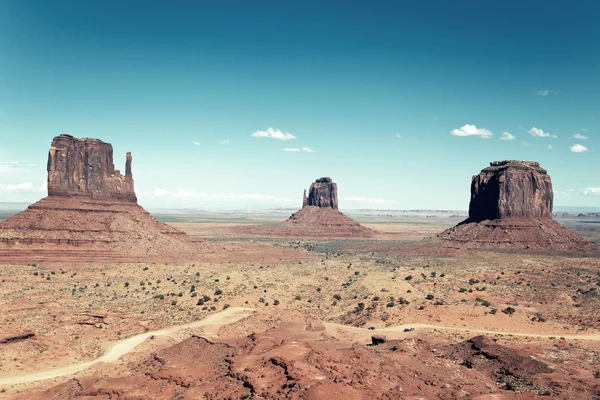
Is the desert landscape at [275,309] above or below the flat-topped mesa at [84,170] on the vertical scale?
below

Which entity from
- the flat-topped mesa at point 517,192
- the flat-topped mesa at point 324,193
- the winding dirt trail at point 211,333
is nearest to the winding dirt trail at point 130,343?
the winding dirt trail at point 211,333

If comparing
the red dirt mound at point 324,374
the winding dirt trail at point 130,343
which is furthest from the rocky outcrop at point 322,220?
the red dirt mound at point 324,374

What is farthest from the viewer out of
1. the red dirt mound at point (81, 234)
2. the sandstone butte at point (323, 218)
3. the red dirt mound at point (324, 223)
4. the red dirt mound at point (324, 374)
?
the red dirt mound at point (324, 223)

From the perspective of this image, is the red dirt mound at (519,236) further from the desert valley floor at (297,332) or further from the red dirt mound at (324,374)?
the red dirt mound at (324,374)

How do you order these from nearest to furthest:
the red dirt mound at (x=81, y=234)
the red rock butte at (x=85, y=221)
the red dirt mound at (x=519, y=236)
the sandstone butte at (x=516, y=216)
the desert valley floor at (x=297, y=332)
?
the desert valley floor at (x=297, y=332) → the red dirt mound at (x=81, y=234) → the red rock butte at (x=85, y=221) → the red dirt mound at (x=519, y=236) → the sandstone butte at (x=516, y=216)

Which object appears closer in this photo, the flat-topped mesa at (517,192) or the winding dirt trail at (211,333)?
the winding dirt trail at (211,333)

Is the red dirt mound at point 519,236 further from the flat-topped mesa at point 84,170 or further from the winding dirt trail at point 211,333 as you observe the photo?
the flat-topped mesa at point 84,170

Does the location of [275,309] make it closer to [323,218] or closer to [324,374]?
[324,374]

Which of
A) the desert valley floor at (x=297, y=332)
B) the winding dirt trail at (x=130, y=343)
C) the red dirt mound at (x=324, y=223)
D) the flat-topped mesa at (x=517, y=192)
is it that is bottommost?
the winding dirt trail at (x=130, y=343)

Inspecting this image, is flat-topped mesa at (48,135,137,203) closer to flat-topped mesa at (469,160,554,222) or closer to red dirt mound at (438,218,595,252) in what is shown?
red dirt mound at (438,218,595,252)
